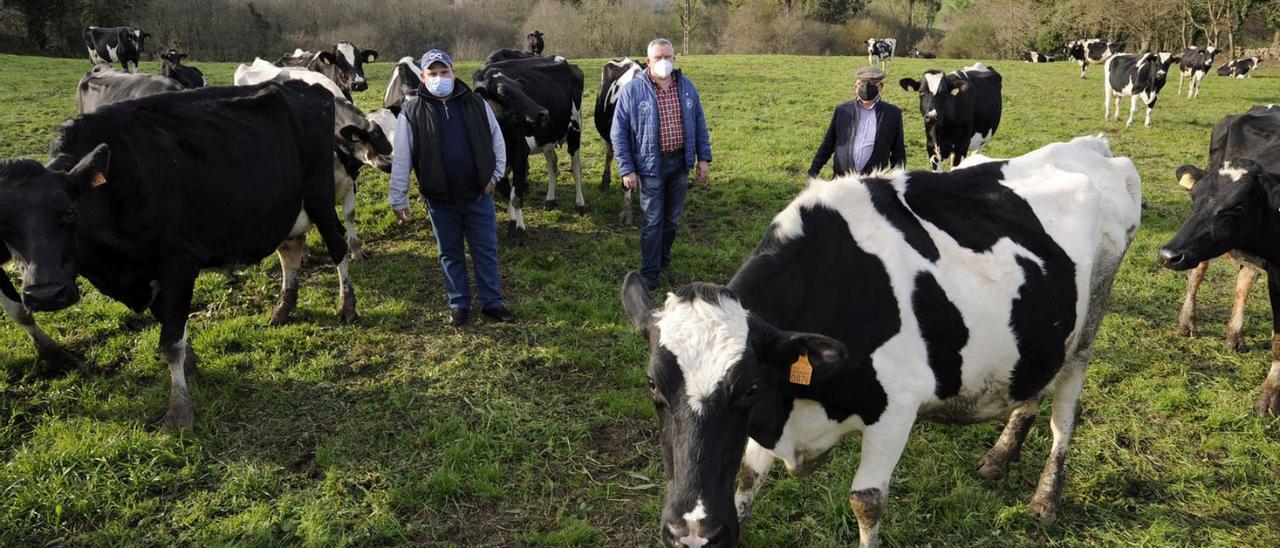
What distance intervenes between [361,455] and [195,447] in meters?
1.02

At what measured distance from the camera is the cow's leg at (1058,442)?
155 inches

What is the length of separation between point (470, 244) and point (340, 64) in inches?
397

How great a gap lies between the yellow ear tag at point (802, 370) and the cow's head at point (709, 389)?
0.06 ft

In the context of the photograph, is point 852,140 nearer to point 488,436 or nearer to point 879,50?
point 488,436

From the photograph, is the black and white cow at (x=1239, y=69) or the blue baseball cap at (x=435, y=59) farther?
the black and white cow at (x=1239, y=69)

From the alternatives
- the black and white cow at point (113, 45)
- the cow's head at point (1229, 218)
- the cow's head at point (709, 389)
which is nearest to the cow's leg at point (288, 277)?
the cow's head at point (709, 389)

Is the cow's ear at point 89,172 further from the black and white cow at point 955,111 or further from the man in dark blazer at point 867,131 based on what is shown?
the black and white cow at point 955,111

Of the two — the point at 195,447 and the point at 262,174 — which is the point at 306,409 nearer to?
the point at 195,447

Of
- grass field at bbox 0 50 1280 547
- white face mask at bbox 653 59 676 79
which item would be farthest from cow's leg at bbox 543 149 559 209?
white face mask at bbox 653 59 676 79

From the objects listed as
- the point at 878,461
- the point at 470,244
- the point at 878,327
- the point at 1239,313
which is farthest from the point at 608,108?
the point at 878,461

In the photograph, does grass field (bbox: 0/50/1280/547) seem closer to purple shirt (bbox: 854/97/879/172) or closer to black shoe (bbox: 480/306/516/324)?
black shoe (bbox: 480/306/516/324)

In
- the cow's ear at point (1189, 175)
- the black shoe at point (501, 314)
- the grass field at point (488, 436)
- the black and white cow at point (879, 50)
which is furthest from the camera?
the black and white cow at point (879, 50)

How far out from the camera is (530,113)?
26.7 ft

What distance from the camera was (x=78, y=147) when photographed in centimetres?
453
